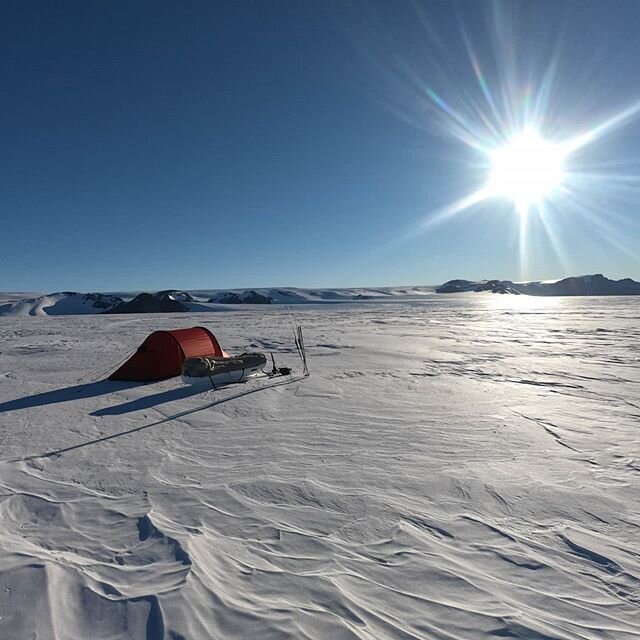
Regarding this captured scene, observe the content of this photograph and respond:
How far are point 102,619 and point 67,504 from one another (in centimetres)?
180

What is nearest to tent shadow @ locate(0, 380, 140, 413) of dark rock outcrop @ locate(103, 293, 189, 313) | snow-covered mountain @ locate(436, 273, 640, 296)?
dark rock outcrop @ locate(103, 293, 189, 313)

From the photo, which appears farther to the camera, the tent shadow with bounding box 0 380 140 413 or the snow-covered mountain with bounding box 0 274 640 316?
the snow-covered mountain with bounding box 0 274 640 316

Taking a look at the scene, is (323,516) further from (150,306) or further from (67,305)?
(67,305)

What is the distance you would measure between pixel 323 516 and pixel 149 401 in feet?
17.2

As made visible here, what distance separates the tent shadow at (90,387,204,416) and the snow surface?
8 centimetres

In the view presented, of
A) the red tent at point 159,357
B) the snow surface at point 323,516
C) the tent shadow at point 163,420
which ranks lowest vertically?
the snow surface at point 323,516

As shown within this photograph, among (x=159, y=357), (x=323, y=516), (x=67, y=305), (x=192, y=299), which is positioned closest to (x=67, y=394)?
(x=159, y=357)

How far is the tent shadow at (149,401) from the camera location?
694 cm

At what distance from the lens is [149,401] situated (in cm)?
759

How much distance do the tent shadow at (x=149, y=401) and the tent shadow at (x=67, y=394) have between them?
114 centimetres

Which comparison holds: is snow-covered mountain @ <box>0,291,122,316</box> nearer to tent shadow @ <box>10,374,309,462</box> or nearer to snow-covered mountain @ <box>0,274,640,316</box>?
snow-covered mountain @ <box>0,274,640,316</box>

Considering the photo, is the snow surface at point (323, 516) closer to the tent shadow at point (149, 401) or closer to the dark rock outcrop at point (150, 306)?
the tent shadow at point (149, 401)

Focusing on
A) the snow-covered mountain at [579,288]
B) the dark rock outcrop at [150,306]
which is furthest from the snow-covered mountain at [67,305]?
the snow-covered mountain at [579,288]

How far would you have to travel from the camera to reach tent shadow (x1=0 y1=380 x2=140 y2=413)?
737cm
